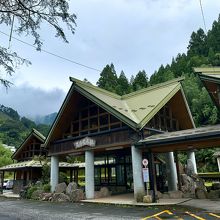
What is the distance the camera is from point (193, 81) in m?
54.3

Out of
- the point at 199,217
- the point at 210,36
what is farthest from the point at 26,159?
the point at 210,36

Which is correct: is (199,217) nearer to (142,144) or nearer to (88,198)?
(142,144)

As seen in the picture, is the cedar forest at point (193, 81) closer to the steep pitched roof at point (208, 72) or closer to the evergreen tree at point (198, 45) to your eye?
the evergreen tree at point (198, 45)

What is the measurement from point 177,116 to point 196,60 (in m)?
44.4

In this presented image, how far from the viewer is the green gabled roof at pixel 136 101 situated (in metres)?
15.1

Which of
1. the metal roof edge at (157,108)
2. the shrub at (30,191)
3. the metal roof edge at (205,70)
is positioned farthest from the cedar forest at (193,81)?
the metal roof edge at (205,70)

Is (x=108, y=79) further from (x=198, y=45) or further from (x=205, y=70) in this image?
(x=205, y=70)

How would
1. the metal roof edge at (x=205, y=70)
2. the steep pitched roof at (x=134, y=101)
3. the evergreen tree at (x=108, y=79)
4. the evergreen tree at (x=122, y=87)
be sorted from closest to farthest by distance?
the metal roof edge at (x=205, y=70) < the steep pitched roof at (x=134, y=101) < the evergreen tree at (x=122, y=87) < the evergreen tree at (x=108, y=79)

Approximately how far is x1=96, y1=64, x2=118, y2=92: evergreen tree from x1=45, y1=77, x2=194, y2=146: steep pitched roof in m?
36.8

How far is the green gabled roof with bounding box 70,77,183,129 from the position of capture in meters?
15.1

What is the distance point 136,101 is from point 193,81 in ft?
127

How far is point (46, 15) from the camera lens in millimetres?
6020

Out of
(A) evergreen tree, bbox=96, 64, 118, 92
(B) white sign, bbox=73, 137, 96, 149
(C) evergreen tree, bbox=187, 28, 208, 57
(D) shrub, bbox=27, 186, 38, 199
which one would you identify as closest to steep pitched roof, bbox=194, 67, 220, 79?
(B) white sign, bbox=73, 137, 96, 149

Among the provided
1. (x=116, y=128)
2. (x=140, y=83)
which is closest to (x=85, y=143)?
(x=116, y=128)
